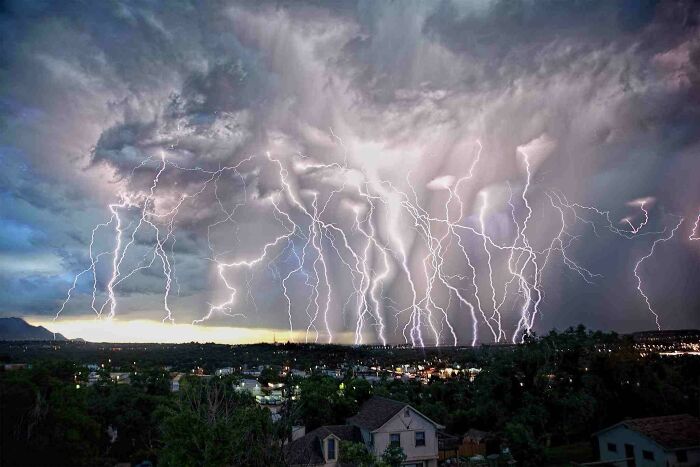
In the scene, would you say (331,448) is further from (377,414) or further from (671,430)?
(671,430)

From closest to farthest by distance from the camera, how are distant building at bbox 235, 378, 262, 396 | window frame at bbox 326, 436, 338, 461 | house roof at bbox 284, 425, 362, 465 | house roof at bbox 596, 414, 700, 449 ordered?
house roof at bbox 596, 414, 700, 449 < house roof at bbox 284, 425, 362, 465 < window frame at bbox 326, 436, 338, 461 < distant building at bbox 235, 378, 262, 396

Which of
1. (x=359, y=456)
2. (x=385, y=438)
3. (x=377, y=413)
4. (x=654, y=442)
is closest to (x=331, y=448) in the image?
(x=385, y=438)

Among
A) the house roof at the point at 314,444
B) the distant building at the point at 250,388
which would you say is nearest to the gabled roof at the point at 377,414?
the house roof at the point at 314,444

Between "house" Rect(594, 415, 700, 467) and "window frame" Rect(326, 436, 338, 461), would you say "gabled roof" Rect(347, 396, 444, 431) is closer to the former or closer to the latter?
"window frame" Rect(326, 436, 338, 461)

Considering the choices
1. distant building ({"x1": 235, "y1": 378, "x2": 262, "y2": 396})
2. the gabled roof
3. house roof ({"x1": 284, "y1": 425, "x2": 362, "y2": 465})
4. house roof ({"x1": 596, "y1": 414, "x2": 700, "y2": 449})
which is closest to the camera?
house roof ({"x1": 596, "y1": 414, "x2": 700, "y2": 449})

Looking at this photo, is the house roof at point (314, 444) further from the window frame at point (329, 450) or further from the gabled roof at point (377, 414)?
the gabled roof at point (377, 414)

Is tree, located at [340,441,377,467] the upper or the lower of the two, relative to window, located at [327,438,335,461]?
upper

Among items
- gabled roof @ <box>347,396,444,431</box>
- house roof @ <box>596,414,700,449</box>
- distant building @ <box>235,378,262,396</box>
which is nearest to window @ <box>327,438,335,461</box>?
gabled roof @ <box>347,396,444,431</box>
